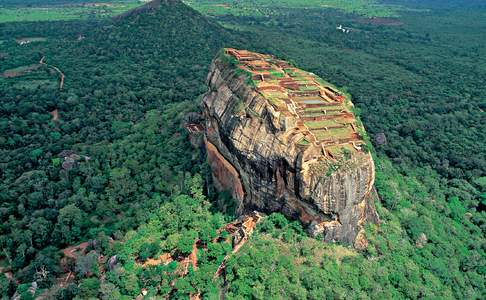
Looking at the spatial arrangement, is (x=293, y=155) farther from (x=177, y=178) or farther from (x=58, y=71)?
(x=58, y=71)

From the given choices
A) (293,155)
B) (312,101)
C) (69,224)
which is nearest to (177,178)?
(69,224)

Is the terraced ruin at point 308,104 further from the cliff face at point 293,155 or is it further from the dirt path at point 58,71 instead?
the dirt path at point 58,71

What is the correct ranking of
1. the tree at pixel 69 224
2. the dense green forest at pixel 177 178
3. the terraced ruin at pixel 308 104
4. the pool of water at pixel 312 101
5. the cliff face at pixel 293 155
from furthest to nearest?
the tree at pixel 69 224 < the pool of water at pixel 312 101 < the terraced ruin at pixel 308 104 < the dense green forest at pixel 177 178 < the cliff face at pixel 293 155

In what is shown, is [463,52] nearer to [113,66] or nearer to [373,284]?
[113,66]

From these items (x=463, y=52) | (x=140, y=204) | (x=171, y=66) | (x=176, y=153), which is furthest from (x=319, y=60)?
(x=140, y=204)

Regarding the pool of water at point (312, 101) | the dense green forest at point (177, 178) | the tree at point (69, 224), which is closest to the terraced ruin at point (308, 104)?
the pool of water at point (312, 101)

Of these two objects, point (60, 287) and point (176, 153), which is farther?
point (176, 153)
